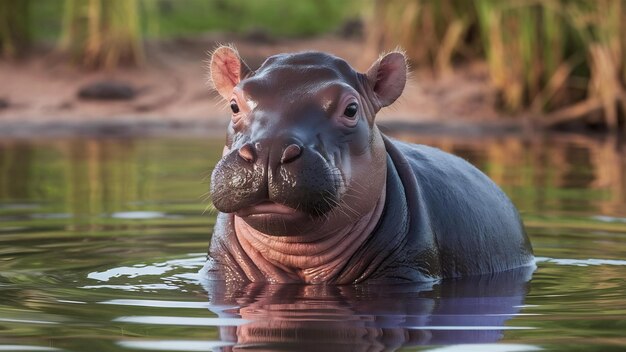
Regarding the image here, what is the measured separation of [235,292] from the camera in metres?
6.02

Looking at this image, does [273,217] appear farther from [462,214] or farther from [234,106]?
[462,214]

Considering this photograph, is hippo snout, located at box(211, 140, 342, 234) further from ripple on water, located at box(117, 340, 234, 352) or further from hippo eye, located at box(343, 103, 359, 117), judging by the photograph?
ripple on water, located at box(117, 340, 234, 352)

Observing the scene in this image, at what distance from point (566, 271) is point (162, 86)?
43.1ft

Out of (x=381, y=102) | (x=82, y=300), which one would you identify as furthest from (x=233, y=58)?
(x=82, y=300)

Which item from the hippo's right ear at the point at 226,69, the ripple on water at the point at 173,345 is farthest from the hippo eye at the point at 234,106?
the ripple on water at the point at 173,345

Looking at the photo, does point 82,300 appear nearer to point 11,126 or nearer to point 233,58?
point 233,58

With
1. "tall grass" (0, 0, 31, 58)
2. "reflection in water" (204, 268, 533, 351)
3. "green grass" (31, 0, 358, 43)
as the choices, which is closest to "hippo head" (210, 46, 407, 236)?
"reflection in water" (204, 268, 533, 351)

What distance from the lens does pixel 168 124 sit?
17.9m

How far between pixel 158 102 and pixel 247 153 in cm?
1351

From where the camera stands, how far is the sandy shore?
17.6m

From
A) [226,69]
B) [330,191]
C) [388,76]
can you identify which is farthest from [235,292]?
[388,76]

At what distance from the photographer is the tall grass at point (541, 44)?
1692cm

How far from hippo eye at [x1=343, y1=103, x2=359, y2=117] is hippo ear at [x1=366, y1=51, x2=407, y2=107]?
0.40 meters

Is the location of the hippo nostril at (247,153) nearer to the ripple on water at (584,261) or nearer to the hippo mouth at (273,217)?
the hippo mouth at (273,217)
